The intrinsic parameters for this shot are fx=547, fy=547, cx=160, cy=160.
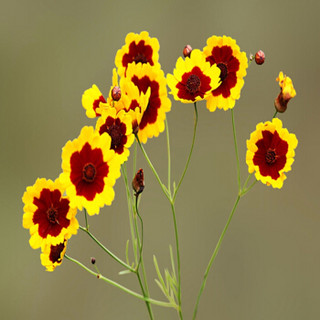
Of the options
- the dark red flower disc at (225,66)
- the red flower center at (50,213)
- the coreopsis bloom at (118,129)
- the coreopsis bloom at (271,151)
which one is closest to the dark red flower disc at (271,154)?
the coreopsis bloom at (271,151)

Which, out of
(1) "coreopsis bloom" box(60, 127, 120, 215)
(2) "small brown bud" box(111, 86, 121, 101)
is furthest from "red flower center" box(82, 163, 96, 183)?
(2) "small brown bud" box(111, 86, 121, 101)

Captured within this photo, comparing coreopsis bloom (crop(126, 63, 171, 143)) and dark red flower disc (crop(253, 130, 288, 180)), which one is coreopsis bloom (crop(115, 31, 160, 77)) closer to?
coreopsis bloom (crop(126, 63, 171, 143))

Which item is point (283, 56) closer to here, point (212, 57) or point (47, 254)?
point (212, 57)

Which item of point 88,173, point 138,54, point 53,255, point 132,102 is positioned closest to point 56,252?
point 53,255

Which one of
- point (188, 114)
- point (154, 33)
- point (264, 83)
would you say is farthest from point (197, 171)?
point (154, 33)

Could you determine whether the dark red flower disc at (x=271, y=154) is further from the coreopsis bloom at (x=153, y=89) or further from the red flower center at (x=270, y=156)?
the coreopsis bloom at (x=153, y=89)
